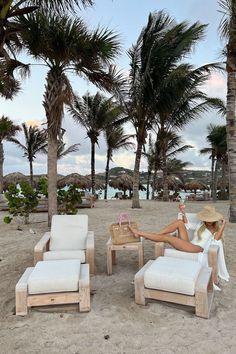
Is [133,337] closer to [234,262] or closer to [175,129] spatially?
[234,262]

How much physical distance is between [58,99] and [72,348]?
6.20m

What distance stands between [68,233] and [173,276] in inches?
85.9

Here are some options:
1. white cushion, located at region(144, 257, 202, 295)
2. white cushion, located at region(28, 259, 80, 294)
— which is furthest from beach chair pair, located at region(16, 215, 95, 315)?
white cushion, located at region(144, 257, 202, 295)

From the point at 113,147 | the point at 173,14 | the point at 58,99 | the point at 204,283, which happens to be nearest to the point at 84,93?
the point at 113,147

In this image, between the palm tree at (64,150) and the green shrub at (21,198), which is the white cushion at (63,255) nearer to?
the green shrub at (21,198)

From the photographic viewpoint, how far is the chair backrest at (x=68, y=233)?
4664 millimetres

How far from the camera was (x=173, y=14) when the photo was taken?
Result: 1222cm

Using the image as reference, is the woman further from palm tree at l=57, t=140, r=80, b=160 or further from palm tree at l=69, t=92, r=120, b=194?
palm tree at l=57, t=140, r=80, b=160

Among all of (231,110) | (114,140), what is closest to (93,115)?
(114,140)

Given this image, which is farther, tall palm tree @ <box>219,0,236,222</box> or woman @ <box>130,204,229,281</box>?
tall palm tree @ <box>219,0,236,222</box>

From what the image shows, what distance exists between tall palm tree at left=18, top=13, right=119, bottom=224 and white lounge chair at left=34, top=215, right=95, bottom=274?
2.98 m

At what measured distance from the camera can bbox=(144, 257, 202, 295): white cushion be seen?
2.97 m

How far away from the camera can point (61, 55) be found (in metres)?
7.20

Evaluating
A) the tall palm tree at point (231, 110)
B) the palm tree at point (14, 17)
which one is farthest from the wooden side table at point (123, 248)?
the tall palm tree at point (231, 110)
